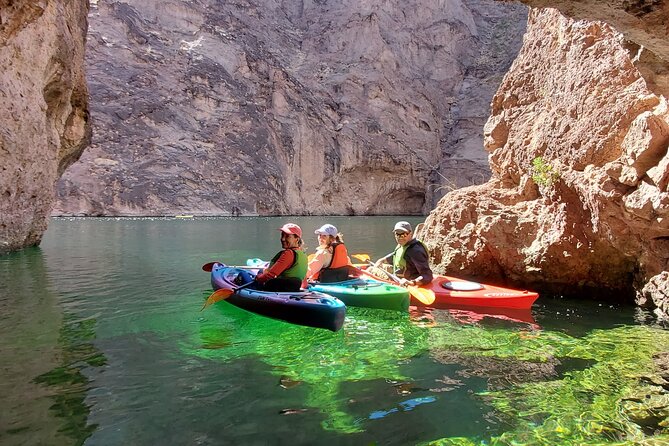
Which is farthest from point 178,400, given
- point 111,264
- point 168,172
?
point 168,172

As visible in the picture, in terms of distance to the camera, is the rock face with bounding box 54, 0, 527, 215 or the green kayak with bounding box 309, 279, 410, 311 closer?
the green kayak with bounding box 309, 279, 410, 311

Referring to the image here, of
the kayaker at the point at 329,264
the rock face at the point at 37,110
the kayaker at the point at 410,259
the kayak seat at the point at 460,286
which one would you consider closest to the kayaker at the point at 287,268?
the kayaker at the point at 329,264

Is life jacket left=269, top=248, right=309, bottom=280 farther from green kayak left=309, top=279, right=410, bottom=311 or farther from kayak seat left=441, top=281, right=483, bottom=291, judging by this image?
kayak seat left=441, top=281, right=483, bottom=291

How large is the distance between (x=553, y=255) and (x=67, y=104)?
14.9 m

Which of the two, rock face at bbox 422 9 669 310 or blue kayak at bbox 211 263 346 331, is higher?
rock face at bbox 422 9 669 310

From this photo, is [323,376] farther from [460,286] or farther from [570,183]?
[570,183]

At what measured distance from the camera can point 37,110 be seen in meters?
12.9

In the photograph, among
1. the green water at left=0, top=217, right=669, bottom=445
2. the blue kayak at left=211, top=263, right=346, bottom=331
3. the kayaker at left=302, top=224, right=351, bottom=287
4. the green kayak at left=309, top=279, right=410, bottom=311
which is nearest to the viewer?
the green water at left=0, top=217, right=669, bottom=445

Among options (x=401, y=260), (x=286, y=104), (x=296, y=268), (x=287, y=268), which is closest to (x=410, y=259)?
(x=401, y=260)

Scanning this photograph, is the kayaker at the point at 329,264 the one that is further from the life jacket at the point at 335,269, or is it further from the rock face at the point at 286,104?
the rock face at the point at 286,104

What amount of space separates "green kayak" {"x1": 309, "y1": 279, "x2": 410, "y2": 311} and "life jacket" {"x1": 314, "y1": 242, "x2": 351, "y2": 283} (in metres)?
0.27

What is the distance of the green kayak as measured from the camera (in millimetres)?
6730

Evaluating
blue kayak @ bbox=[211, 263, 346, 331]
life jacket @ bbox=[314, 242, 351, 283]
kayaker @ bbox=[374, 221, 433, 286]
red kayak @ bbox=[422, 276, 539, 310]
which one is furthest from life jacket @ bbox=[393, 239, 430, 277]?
blue kayak @ bbox=[211, 263, 346, 331]

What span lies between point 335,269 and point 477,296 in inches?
88.9
